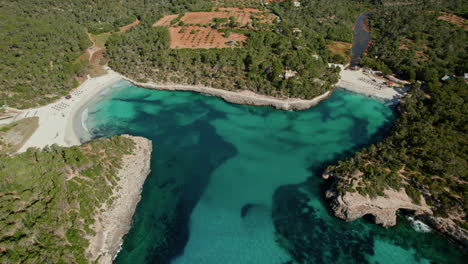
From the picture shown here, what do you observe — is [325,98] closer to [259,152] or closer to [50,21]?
[259,152]

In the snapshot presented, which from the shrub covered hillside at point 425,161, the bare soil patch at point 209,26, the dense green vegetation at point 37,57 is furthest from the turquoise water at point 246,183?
the bare soil patch at point 209,26

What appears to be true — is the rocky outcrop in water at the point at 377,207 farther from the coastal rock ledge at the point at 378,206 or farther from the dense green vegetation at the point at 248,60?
the dense green vegetation at the point at 248,60

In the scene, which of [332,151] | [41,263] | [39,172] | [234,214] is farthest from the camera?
[332,151]

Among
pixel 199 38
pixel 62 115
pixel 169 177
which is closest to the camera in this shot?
pixel 169 177

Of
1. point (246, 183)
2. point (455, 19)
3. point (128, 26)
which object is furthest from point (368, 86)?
point (128, 26)

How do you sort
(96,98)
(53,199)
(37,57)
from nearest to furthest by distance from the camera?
(53,199) < (96,98) < (37,57)

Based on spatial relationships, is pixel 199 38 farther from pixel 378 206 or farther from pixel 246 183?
pixel 378 206

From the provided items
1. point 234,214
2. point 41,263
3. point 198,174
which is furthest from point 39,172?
point 234,214
